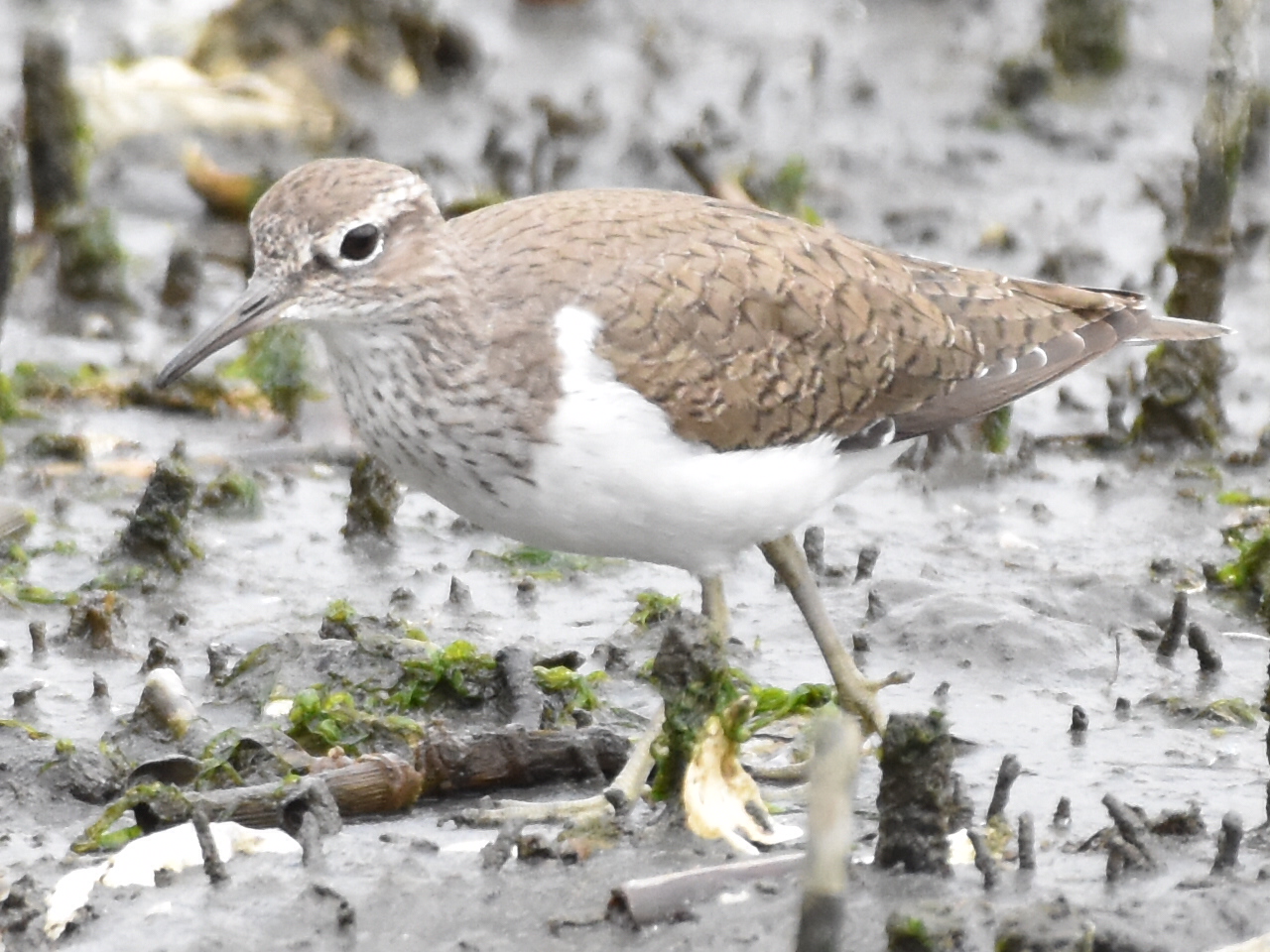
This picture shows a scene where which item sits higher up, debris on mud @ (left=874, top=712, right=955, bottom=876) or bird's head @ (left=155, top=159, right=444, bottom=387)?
bird's head @ (left=155, top=159, right=444, bottom=387)

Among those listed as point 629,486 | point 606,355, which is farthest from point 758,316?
point 629,486

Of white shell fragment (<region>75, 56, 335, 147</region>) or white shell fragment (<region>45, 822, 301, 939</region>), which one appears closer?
white shell fragment (<region>45, 822, 301, 939</region>)

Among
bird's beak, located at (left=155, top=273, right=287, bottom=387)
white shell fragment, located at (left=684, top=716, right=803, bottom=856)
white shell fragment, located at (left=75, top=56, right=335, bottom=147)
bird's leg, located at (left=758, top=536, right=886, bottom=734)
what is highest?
white shell fragment, located at (left=75, top=56, right=335, bottom=147)

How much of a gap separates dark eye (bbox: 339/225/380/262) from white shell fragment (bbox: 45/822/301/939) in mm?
1654

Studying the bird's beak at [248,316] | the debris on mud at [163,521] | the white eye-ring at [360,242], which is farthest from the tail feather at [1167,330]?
the debris on mud at [163,521]

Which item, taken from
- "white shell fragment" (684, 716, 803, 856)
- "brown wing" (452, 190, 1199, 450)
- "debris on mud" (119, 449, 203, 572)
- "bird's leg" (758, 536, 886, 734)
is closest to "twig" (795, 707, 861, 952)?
"white shell fragment" (684, 716, 803, 856)

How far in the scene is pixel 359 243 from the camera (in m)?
5.96

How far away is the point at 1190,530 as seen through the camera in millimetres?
8148

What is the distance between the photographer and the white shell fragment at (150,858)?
5.02 meters

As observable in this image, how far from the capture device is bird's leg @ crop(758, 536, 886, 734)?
21.3 feet

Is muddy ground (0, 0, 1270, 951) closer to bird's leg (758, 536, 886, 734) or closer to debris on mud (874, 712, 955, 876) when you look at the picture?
debris on mud (874, 712, 955, 876)

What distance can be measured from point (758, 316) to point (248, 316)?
1.50m

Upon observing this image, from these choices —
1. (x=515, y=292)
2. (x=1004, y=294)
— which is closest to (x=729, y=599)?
(x=1004, y=294)

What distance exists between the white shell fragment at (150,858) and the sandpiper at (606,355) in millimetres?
1118
